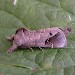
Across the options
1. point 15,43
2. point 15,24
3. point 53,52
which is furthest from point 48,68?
point 15,24

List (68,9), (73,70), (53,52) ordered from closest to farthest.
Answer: (73,70) → (53,52) → (68,9)

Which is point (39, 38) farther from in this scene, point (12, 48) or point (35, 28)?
point (12, 48)

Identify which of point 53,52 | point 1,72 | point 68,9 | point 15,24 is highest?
point 68,9

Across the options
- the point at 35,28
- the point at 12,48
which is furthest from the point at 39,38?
the point at 12,48

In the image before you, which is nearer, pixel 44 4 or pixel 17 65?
pixel 17 65

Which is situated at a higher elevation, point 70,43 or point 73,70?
point 70,43

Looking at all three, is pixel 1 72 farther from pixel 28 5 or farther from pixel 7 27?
pixel 28 5
